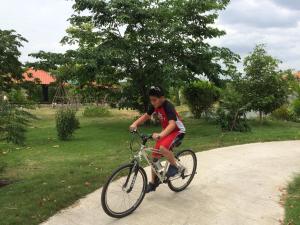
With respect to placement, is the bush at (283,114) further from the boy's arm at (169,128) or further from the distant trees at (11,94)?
the boy's arm at (169,128)

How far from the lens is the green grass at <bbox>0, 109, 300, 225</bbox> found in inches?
262

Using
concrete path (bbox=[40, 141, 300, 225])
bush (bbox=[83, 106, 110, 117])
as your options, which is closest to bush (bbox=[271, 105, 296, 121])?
bush (bbox=[83, 106, 110, 117])

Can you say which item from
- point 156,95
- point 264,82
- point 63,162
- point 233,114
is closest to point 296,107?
point 264,82

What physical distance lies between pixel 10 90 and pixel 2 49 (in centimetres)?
86

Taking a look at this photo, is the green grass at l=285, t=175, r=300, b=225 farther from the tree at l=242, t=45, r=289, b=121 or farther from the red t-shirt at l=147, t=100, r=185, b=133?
the tree at l=242, t=45, r=289, b=121

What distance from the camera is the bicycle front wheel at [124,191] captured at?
596 centimetres

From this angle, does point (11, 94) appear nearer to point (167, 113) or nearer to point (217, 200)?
point (167, 113)

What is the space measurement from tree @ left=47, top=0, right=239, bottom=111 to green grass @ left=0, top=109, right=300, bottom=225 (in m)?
2.23

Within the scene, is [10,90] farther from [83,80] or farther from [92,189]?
[83,80]

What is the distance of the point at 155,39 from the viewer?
16734mm

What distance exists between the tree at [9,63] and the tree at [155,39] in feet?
19.3

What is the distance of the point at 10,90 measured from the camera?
30.4 feet

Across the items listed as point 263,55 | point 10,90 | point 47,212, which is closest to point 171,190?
point 47,212

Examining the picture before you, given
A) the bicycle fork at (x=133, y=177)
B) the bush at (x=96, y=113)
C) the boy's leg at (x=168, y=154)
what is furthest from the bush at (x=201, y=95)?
the bicycle fork at (x=133, y=177)
